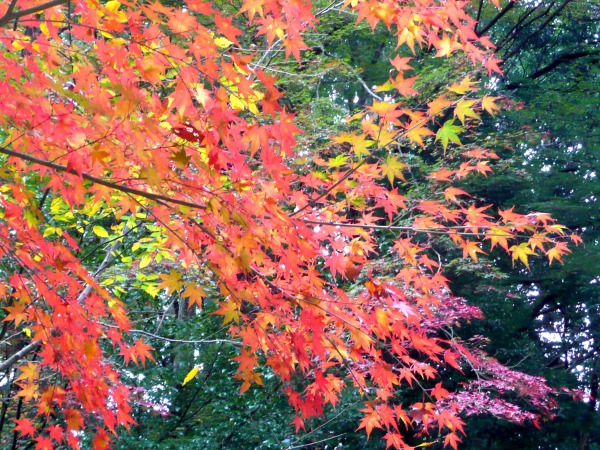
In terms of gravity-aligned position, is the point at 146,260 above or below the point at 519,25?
below

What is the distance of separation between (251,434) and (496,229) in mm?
3870

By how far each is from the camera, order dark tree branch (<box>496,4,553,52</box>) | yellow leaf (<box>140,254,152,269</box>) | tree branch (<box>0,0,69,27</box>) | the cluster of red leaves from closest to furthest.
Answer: tree branch (<box>0,0,69,27</box>)
the cluster of red leaves
yellow leaf (<box>140,254,152,269</box>)
dark tree branch (<box>496,4,553,52</box>)

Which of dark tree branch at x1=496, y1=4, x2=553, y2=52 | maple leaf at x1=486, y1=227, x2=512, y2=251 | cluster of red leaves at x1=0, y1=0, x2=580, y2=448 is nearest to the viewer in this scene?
cluster of red leaves at x1=0, y1=0, x2=580, y2=448

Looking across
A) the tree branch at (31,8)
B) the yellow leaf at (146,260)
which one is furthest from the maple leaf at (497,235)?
the yellow leaf at (146,260)

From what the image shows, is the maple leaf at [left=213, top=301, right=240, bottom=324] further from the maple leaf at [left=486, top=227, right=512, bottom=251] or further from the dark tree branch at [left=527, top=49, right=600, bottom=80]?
the dark tree branch at [left=527, top=49, right=600, bottom=80]

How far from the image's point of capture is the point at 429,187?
6.82 meters

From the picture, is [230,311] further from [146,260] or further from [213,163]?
[146,260]

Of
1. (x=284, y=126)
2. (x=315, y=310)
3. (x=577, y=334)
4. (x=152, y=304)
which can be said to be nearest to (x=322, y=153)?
(x=152, y=304)

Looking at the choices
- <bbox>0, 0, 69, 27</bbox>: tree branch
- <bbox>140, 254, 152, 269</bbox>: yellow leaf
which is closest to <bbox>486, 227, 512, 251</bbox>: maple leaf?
<bbox>0, 0, 69, 27</bbox>: tree branch

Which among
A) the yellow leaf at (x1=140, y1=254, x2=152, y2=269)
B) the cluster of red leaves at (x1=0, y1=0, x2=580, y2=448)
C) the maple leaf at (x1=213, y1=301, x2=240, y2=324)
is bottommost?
the maple leaf at (x1=213, y1=301, x2=240, y2=324)

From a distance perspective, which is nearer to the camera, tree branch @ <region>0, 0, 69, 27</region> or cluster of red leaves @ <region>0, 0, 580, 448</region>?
tree branch @ <region>0, 0, 69, 27</region>

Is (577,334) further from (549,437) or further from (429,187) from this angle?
(429,187)

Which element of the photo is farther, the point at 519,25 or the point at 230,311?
the point at 519,25

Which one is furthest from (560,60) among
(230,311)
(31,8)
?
(31,8)
